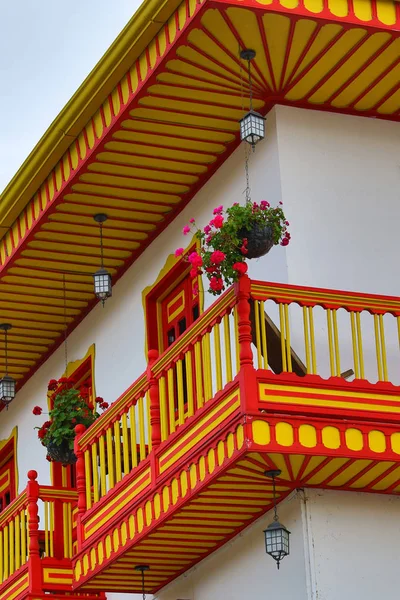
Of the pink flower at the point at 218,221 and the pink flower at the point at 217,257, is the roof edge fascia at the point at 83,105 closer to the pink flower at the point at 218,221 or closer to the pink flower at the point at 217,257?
the pink flower at the point at 218,221

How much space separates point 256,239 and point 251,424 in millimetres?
1773

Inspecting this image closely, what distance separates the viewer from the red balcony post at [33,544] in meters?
15.7

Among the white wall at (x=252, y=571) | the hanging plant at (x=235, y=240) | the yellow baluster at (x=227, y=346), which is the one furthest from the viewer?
the white wall at (x=252, y=571)

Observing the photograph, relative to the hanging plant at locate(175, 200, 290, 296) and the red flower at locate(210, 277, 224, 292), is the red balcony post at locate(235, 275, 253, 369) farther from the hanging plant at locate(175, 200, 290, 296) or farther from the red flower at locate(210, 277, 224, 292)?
the red flower at locate(210, 277, 224, 292)

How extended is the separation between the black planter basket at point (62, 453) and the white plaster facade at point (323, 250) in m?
2.31

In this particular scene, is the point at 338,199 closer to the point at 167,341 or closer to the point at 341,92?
the point at 341,92

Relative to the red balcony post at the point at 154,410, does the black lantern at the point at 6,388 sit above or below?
above

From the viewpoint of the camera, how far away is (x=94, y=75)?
14383 millimetres

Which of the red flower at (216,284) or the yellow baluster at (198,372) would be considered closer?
the red flower at (216,284)

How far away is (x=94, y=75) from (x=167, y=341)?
3.42m

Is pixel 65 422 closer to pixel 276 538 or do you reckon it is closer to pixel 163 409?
pixel 163 409

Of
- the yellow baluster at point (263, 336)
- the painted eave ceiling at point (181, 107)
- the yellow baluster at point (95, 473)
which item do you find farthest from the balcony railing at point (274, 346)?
the painted eave ceiling at point (181, 107)

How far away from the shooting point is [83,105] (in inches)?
578

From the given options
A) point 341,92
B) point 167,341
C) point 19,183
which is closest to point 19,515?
point 167,341
